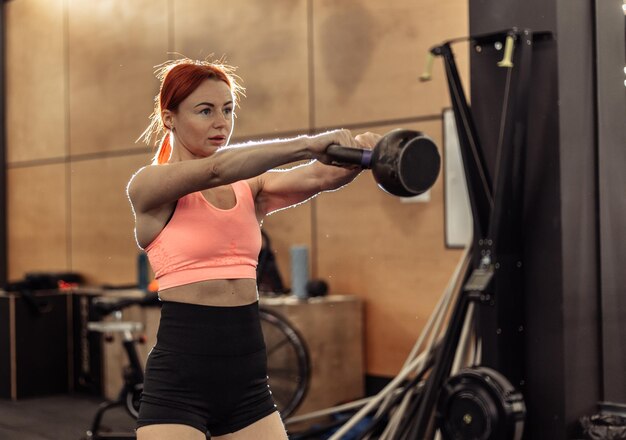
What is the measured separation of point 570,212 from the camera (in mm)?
3145

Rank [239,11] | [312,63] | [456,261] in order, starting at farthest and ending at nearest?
[239,11]
[312,63]
[456,261]

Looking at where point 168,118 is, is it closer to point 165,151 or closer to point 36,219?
point 165,151

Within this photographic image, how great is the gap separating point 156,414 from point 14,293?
412 cm

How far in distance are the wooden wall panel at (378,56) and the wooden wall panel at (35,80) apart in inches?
101

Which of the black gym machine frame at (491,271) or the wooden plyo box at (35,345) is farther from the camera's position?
the wooden plyo box at (35,345)

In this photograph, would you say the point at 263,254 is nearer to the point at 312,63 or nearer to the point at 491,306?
the point at 312,63

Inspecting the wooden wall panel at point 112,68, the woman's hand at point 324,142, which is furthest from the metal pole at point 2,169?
the woman's hand at point 324,142

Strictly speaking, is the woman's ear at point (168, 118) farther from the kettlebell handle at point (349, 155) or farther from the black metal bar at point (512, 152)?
the black metal bar at point (512, 152)

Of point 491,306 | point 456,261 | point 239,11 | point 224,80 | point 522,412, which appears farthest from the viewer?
point 239,11

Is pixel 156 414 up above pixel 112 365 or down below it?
above

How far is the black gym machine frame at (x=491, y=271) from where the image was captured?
2.94m

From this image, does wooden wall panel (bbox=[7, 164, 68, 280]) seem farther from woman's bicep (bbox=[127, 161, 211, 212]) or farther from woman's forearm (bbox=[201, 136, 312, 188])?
woman's forearm (bbox=[201, 136, 312, 188])

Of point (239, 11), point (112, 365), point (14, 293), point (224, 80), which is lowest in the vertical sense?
point (112, 365)

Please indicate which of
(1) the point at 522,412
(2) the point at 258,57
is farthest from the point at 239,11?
(1) the point at 522,412
